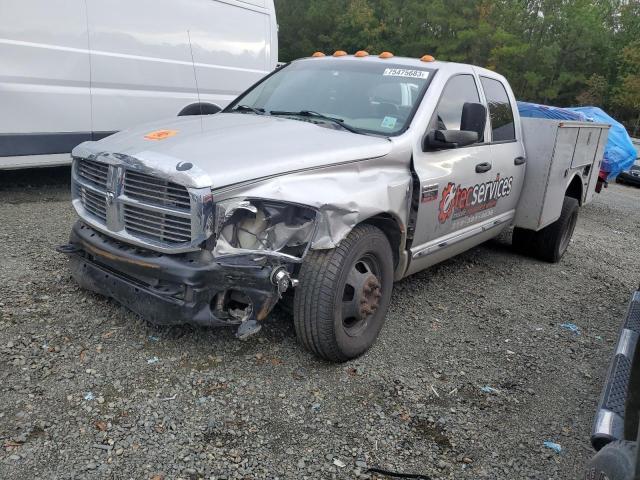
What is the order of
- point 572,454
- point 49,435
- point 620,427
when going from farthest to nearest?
point 572,454, point 49,435, point 620,427

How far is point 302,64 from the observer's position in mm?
4770

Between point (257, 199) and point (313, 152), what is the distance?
20.2 inches

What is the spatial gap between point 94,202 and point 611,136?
34.4 feet

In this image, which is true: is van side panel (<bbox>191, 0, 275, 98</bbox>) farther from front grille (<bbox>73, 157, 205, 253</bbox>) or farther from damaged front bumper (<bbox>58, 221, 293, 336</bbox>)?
damaged front bumper (<bbox>58, 221, 293, 336</bbox>)

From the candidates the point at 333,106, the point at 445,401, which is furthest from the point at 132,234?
the point at 445,401

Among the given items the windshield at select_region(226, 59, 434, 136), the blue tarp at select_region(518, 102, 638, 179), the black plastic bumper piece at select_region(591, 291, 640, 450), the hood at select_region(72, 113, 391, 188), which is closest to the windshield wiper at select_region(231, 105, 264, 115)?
the windshield at select_region(226, 59, 434, 136)

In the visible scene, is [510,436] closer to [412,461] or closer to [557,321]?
[412,461]

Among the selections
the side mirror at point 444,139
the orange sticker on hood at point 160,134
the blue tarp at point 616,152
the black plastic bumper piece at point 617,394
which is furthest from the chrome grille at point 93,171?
the blue tarp at point 616,152

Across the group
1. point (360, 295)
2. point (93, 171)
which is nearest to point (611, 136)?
point (360, 295)

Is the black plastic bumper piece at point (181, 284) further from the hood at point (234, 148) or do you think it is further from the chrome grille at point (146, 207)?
the hood at point (234, 148)

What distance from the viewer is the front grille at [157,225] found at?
2951mm

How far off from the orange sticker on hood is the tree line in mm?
35709

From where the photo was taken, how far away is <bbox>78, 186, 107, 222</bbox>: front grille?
336 centimetres

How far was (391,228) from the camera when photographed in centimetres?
371
